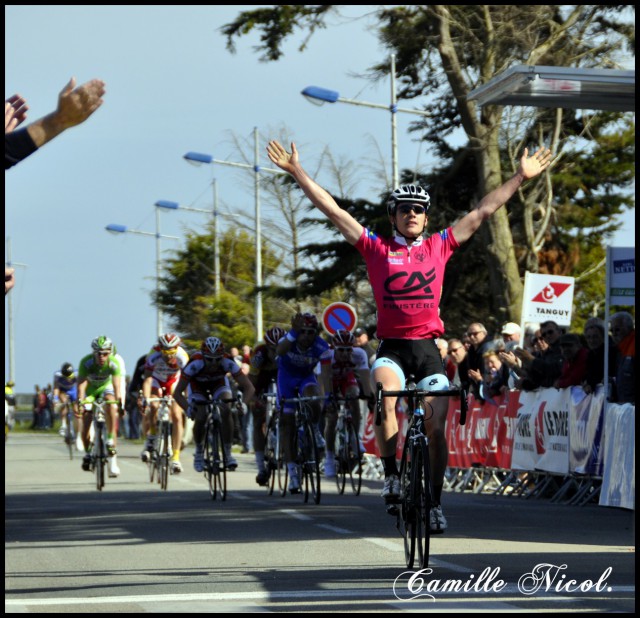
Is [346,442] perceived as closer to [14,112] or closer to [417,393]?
[417,393]

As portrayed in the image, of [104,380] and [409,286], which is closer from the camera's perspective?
[409,286]

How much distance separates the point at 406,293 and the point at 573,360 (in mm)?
8966

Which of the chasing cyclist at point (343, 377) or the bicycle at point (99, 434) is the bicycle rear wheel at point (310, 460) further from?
the bicycle at point (99, 434)

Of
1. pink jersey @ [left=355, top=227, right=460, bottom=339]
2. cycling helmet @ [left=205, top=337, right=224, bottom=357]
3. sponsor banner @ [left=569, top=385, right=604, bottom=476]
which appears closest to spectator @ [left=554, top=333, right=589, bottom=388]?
sponsor banner @ [left=569, top=385, right=604, bottom=476]

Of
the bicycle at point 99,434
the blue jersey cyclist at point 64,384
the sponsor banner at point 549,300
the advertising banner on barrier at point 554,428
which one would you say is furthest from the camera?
the blue jersey cyclist at point 64,384

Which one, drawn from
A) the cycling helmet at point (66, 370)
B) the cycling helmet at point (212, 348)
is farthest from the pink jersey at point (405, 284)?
the cycling helmet at point (66, 370)

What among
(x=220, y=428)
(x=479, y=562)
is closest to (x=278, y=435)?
(x=220, y=428)

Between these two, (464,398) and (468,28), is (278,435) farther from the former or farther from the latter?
(468,28)

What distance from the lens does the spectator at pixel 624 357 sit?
16.3 m

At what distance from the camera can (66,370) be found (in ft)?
132

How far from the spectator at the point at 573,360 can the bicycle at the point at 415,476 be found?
8.59 metres

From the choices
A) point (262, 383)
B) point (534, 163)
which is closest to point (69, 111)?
point (534, 163)

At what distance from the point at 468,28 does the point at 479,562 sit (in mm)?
21512

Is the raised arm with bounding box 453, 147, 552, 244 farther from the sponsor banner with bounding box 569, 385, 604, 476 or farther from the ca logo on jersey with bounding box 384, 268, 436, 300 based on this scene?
the sponsor banner with bounding box 569, 385, 604, 476
